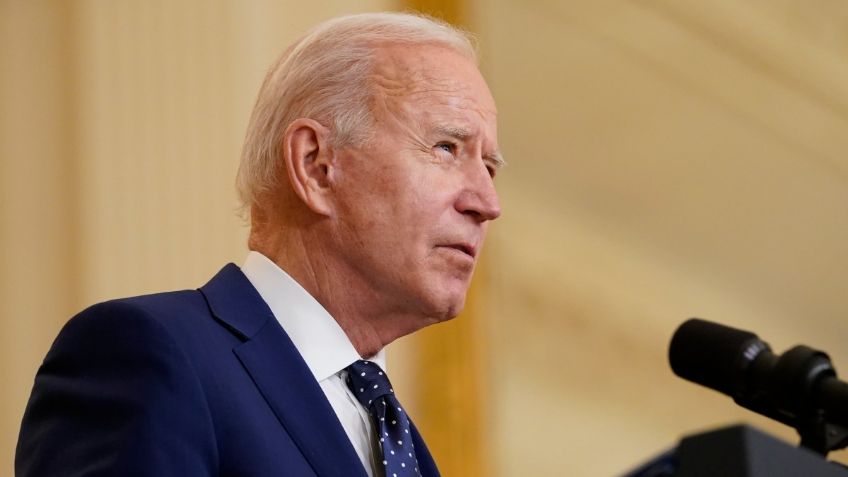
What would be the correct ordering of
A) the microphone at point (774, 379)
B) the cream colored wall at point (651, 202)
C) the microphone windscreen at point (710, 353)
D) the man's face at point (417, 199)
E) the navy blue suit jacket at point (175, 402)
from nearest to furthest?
the microphone at point (774, 379)
the microphone windscreen at point (710, 353)
the navy blue suit jacket at point (175, 402)
the man's face at point (417, 199)
the cream colored wall at point (651, 202)

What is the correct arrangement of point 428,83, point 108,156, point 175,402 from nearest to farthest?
point 175,402 < point 428,83 < point 108,156

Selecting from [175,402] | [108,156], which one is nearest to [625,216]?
[108,156]

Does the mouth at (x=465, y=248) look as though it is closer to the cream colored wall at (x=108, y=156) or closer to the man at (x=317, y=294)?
the man at (x=317, y=294)

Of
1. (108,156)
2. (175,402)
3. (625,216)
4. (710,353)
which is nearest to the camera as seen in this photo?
(710,353)

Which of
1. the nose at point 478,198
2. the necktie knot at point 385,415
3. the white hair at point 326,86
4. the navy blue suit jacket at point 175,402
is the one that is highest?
the white hair at point 326,86

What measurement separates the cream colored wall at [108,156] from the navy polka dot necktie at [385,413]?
1599mm

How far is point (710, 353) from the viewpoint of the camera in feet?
5.11

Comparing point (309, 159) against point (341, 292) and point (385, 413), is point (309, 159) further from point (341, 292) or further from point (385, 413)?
point (385, 413)

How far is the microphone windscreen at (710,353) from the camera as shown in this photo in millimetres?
1512

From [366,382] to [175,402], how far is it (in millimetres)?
420

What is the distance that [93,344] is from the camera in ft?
5.98

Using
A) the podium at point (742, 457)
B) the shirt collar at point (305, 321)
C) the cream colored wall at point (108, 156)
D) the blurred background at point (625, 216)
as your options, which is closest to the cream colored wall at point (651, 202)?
the blurred background at point (625, 216)

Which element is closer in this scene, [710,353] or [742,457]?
[742,457]

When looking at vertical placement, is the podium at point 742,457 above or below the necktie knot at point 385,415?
above
